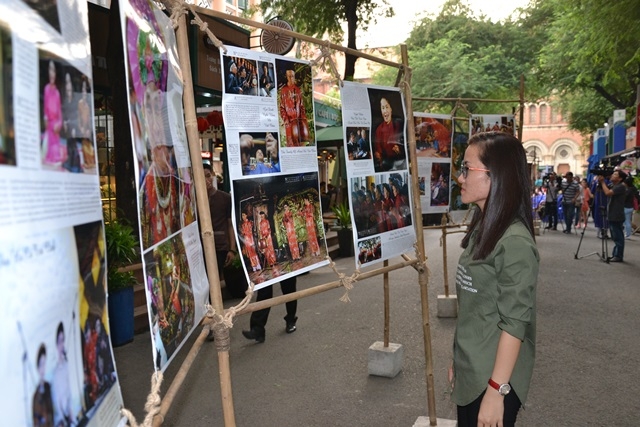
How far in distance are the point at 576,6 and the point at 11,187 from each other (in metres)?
12.9

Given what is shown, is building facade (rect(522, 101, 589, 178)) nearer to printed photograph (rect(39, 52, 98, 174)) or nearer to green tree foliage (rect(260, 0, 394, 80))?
green tree foliage (rect(260, 0, 394, 80))

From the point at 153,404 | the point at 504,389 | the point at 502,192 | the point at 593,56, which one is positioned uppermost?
the point at 593,56

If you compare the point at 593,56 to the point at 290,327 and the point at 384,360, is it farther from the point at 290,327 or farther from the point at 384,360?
the point at 384,360

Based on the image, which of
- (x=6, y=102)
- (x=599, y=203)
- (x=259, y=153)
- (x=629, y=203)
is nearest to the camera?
(x=6, y=102)

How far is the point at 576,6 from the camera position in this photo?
1184 centimetres

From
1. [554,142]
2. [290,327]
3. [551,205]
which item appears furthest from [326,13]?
[554,142]

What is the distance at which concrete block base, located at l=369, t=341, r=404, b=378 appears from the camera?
197 inches

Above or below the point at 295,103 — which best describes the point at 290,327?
below

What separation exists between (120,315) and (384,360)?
111 inches

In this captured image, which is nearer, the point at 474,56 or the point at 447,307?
the point at 447,307

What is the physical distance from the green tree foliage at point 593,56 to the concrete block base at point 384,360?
25.7 ft

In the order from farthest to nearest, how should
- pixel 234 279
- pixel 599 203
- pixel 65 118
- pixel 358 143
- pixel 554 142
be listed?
pixel 554 142 < pixel 599 203 < pixel 234 279 < pixel 358 143 < pixel 65 118

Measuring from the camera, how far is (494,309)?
233cm

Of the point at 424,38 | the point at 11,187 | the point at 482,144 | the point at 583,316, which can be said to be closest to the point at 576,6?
the point at 583,316
